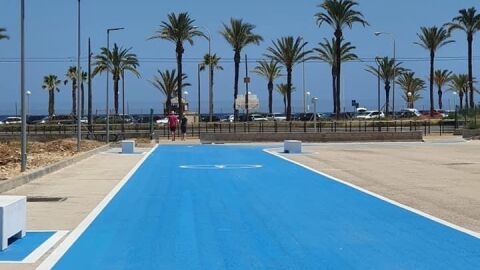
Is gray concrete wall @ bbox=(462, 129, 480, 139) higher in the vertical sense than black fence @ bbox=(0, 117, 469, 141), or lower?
lower

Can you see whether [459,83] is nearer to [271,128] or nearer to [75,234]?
[271,128]

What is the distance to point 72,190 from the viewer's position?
17375 millimetres

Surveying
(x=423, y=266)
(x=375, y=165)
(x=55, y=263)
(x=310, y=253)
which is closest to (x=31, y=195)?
(x=55, y=263)

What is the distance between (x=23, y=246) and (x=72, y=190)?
778 centimetres

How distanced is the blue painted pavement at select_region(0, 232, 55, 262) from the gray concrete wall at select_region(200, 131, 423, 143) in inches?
1325

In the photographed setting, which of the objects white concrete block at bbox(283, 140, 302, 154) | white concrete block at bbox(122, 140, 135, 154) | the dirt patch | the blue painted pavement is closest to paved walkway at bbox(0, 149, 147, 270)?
the blue painted pavement

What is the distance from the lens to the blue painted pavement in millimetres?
8882

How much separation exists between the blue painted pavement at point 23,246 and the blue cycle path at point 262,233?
1.79ft

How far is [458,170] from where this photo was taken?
22.3 meters

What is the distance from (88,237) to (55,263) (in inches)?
74.1

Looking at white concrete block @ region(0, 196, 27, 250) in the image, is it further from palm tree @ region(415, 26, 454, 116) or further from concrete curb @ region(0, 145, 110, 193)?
palm tree @ region(415, 26, 454, 116)

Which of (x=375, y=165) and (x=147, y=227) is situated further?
(x=375, y=165)

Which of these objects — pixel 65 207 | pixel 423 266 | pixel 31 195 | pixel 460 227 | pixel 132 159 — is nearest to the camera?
pixel 423 266

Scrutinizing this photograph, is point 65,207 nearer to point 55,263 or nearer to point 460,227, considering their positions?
point 55,263
